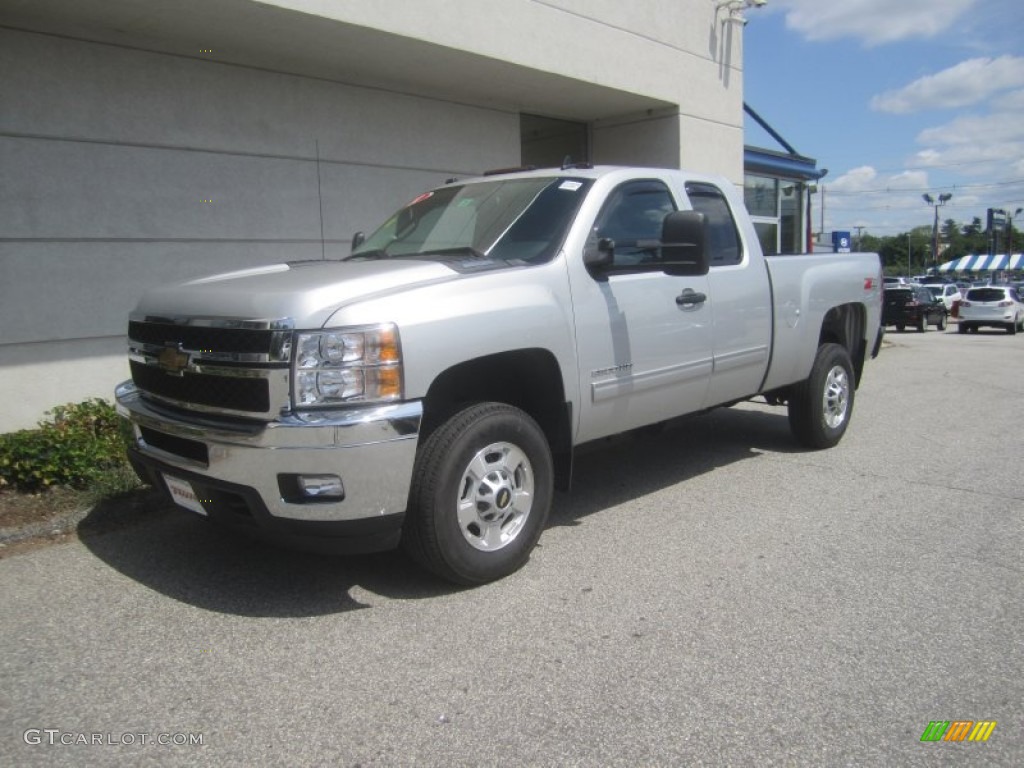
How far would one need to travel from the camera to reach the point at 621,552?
4578 millimetres

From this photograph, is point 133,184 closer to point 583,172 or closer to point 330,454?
point 583,172

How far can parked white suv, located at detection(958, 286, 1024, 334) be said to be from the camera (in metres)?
26.7

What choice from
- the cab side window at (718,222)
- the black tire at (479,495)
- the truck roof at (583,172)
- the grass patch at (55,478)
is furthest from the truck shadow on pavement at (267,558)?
the truck roof at (583,172)

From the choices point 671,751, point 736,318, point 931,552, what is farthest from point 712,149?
point 671,751

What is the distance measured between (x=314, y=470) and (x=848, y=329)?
5491mm

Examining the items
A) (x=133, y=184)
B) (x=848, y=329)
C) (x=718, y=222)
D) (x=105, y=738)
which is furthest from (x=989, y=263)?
(x=105, y=738)

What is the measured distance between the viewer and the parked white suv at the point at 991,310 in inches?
1049

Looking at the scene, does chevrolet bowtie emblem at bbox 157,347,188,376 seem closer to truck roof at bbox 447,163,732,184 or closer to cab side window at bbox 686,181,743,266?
truck roof at bbox 447,163,732,184

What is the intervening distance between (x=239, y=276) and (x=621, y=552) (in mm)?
2594

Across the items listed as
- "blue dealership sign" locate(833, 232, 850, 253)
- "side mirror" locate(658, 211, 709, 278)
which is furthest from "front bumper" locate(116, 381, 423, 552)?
"blue dealership sign" locate(833, 232, 850, 253)

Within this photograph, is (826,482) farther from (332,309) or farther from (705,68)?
(705,68)

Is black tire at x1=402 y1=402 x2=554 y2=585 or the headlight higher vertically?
the headlight

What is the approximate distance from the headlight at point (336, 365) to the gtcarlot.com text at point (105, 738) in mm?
1324

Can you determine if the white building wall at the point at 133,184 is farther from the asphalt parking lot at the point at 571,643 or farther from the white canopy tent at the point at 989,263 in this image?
the white canopy tent at the point at 989,263
